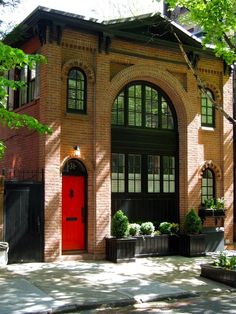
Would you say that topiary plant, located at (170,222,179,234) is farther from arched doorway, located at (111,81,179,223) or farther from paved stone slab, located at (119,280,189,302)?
paved stone slab, located at (119,280,189,302)

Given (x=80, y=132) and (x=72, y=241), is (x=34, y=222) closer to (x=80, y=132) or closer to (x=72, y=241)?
(x=72, y=241)

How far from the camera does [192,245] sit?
15.0 meters

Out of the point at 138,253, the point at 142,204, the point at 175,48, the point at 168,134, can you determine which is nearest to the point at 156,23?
the point at 175,48

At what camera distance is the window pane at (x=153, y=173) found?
1592 centimetres

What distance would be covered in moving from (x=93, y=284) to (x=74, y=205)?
4004mm

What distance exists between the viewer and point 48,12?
13.3 meters

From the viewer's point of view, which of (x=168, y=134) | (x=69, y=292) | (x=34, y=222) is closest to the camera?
(x=69, y=292)

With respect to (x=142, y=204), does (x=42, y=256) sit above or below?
below

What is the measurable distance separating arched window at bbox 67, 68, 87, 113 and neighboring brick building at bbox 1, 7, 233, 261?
31mm

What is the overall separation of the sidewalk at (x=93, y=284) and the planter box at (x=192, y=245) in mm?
969

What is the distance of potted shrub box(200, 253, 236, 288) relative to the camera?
36.7 feet

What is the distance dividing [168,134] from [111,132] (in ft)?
7.72

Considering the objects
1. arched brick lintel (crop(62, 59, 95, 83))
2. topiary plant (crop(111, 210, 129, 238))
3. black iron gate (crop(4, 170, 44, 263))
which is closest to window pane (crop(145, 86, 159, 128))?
arched brick lintel (crop(62, 59, 95, 83))

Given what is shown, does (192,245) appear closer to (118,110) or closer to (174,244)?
(174,244)
